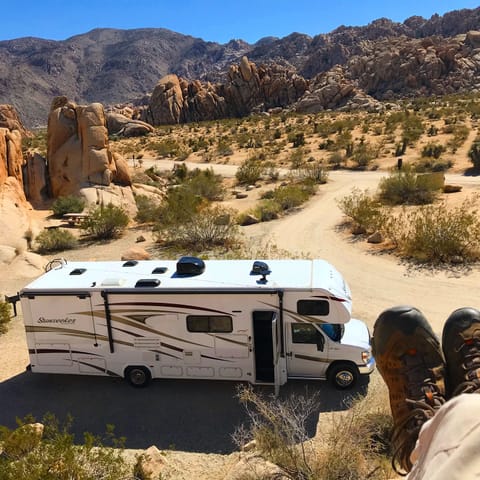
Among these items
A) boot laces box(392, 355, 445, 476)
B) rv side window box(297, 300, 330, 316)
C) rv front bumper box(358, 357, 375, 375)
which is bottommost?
rv front bumper box(358, 357, 375, 375)

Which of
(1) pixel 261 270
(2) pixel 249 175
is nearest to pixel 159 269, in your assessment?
(1) pixel 261 270

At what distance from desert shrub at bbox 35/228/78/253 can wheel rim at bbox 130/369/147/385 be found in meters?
11.7

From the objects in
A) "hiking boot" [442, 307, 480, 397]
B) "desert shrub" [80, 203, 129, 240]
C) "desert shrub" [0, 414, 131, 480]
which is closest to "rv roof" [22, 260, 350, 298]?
"desert shrub" [0, 414, 131, 480]

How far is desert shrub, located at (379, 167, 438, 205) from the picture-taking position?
23141 mm

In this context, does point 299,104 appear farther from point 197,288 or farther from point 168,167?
point 197,288

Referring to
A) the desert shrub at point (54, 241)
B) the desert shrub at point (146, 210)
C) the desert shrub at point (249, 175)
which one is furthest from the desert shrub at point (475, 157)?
the desert shrub at point (54, 241)

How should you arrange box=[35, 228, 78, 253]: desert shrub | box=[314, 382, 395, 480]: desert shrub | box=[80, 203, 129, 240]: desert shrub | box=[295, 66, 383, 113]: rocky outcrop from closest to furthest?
1. box=[314, 382, 395, 480]: desert shrub
2. box=[35, 228, 78, 253]: desert shrub
3. box=[80, 203, 129, 240]: desert shrub
4. box=[295, 66, 383, 113]: rocky outcrop

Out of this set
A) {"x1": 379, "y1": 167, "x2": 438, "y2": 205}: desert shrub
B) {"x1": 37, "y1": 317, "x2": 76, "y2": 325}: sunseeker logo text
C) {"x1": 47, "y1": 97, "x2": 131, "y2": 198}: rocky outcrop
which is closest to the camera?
{"x1": 37, "y1": 317, "x2": 76, "y2": 325}: sunseeker logo text

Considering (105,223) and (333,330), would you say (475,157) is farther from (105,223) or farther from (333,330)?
(333,330)

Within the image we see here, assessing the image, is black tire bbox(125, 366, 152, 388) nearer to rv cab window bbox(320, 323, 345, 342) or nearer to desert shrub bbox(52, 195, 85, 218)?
rv cab window bbox(320, 323, 345, 342)

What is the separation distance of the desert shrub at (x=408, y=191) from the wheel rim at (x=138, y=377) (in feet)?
57.1

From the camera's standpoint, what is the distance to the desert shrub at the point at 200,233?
18641 millimetres

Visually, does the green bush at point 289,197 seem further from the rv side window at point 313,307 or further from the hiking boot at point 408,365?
the hiking boot at point 408,365

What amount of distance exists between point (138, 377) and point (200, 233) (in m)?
9.72
